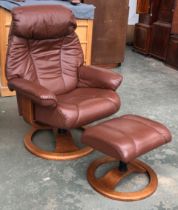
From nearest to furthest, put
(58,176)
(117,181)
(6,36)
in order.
Result: 1. (117,181)
2. (58,176)
3. (6,36)

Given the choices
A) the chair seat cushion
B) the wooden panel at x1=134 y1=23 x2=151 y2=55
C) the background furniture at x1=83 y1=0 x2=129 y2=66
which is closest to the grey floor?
the chair seat cushion

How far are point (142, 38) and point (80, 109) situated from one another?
3457 mm

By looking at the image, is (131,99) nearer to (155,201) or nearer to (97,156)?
(97,156)

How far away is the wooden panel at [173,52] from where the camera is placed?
4.48 m

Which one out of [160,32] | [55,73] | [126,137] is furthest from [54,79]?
[160,32]

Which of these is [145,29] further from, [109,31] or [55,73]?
[55,73]

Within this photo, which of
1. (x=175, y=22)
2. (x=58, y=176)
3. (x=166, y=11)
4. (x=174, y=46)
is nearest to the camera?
(x=58, y=176)

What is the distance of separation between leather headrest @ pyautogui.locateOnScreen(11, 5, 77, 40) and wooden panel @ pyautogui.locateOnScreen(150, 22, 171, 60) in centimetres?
254

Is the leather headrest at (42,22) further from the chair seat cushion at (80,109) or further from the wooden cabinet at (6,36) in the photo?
Answer: the wooden cabinet at (6,36)

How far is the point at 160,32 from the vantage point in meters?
4.80

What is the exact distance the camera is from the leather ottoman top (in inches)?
68.2

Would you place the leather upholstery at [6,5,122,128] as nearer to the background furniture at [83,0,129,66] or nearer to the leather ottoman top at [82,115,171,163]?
the leather ottoman top at [82,115,171,163]

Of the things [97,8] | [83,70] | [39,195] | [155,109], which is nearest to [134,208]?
[39,195]

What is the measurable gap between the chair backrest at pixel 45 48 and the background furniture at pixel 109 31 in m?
1.57
